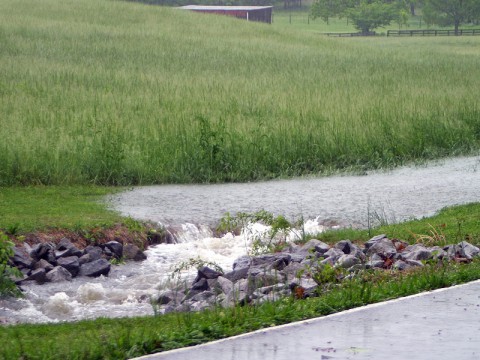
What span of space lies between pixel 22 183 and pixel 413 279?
9205mm

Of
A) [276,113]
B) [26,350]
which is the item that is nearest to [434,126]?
[276,113]

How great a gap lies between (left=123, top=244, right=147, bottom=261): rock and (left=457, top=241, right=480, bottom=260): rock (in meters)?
4.42

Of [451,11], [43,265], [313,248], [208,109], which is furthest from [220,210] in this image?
[451,11]

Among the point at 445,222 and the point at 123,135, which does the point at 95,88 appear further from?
the point at 445,222

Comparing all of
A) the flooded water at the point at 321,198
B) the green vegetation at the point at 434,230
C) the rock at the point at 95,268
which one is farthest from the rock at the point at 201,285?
the flooded water at the point at 321,198

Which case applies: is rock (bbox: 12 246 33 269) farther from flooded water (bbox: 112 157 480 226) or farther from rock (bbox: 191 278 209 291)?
flooded water (bbox: 112 157 480 226)

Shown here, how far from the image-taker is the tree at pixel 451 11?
8788 centimetres

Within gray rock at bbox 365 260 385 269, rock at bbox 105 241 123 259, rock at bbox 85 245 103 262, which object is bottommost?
rock at bbox 105 241 123 259

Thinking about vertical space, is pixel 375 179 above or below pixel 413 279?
below

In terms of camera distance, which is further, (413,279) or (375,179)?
(375,179)

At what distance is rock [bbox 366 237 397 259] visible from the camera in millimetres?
10500

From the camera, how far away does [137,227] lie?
13484 mm

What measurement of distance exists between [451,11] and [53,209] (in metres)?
80.8

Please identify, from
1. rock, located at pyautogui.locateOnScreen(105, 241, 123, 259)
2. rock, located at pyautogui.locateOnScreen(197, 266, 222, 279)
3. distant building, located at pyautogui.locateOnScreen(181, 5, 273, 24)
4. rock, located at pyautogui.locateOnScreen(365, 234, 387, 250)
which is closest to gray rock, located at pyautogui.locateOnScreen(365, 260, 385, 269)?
rock, located at pyautogui.locateOnScreen(365, 234, 387, 250)
